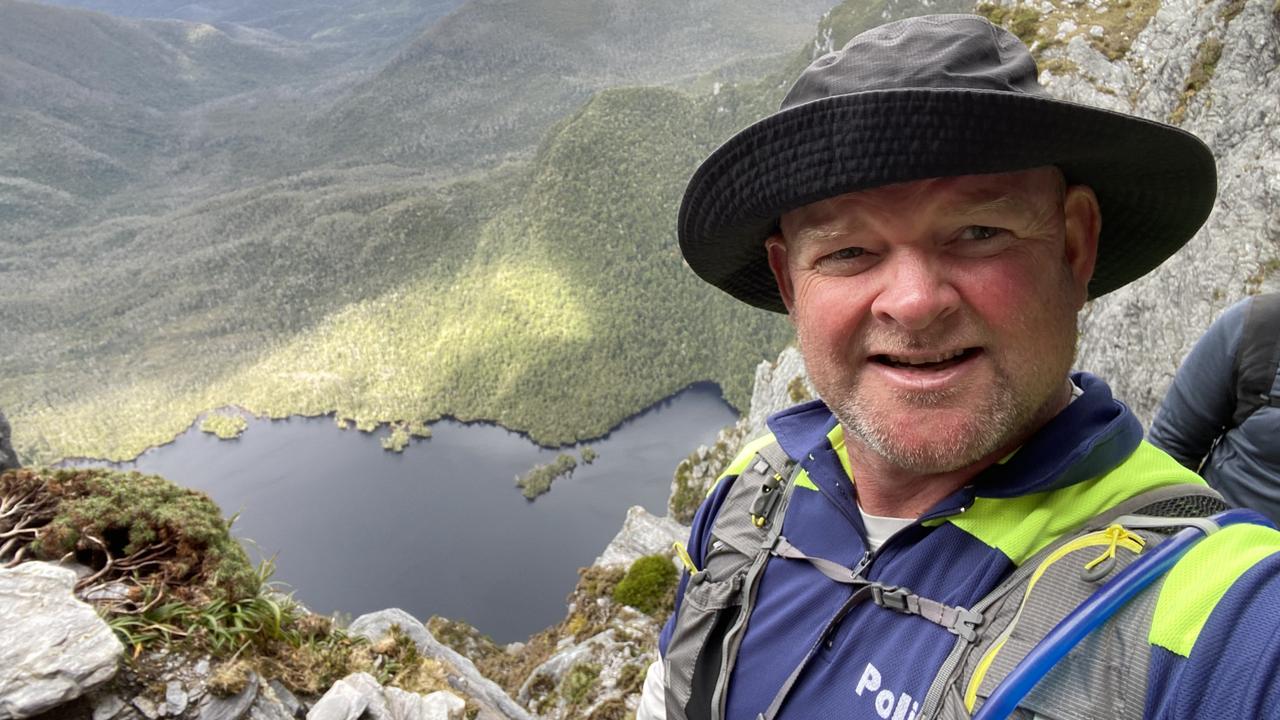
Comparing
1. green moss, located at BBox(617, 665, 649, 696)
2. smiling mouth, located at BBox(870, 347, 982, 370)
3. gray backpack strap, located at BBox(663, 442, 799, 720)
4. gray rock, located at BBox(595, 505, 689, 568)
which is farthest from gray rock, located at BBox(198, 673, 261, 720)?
gray rock, located at BBox(595, 505, 689, 568)

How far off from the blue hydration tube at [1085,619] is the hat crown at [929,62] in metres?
1.35

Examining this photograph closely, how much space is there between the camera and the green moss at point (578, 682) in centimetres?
1565

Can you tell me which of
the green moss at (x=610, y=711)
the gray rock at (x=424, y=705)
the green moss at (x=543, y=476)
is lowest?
the green moss at (x=543, y=476)

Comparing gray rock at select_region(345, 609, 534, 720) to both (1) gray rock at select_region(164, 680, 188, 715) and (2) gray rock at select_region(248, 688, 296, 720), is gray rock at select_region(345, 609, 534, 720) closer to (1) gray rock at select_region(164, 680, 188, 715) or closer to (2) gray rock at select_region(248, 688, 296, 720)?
(2) gray rock at select_region(248, 688, 296, 720)

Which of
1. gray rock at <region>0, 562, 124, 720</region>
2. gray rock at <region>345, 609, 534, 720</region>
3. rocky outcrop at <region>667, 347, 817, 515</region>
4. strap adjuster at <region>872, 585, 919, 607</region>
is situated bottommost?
rocky outcrop at <region>667, 347, 817, 515</region>

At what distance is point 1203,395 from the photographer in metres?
4.21

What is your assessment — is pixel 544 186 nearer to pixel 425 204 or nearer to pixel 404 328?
pixel 425 204

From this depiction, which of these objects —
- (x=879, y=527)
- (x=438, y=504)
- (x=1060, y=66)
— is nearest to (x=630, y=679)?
(x=879, y=527)

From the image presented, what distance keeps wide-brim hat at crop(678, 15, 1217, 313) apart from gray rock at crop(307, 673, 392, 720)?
7.57 m

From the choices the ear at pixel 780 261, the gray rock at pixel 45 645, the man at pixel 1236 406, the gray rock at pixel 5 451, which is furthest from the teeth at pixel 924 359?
the gray rock at pixel 5 451

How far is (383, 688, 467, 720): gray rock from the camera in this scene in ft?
26.9

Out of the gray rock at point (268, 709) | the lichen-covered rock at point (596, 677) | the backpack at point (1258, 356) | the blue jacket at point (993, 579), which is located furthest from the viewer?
the lichen-covered rock at point (596, 677)

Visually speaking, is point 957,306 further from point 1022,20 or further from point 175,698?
point 1022,20

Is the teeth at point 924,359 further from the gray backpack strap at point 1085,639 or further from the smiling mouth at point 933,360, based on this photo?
the gray backpack strap at point 1085,639
